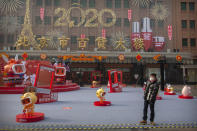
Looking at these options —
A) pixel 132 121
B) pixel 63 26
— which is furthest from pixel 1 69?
pixel 63 26

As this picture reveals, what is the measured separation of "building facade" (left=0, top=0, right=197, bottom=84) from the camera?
27047 millimetres

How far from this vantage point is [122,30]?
28844 mm

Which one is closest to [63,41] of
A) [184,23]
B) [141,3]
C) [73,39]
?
[73,39]

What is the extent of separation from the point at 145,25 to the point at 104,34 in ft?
22.7

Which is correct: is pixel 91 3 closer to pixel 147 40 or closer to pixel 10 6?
pixel 147 40

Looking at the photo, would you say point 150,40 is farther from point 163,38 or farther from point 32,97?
point 32,97

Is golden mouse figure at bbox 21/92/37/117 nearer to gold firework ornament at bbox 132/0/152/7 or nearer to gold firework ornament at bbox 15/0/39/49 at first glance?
gold firework ornament at bbox 15/0/39/49

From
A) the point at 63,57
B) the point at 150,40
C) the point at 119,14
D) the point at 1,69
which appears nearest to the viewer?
the point at 1,69

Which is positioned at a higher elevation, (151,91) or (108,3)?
(108,3)

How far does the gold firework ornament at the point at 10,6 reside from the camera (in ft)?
88.8

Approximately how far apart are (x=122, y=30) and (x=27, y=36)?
15435mm

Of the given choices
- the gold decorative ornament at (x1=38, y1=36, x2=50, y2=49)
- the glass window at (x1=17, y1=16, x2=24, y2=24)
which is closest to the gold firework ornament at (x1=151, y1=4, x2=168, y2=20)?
the gold decorative ornament at (x1=38, y1=36, x2=50, y2=49)

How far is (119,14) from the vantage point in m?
29.3

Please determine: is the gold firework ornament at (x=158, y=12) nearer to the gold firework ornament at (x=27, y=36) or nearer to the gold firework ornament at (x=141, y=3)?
the gold firework ornament at (x=141, y=3)
